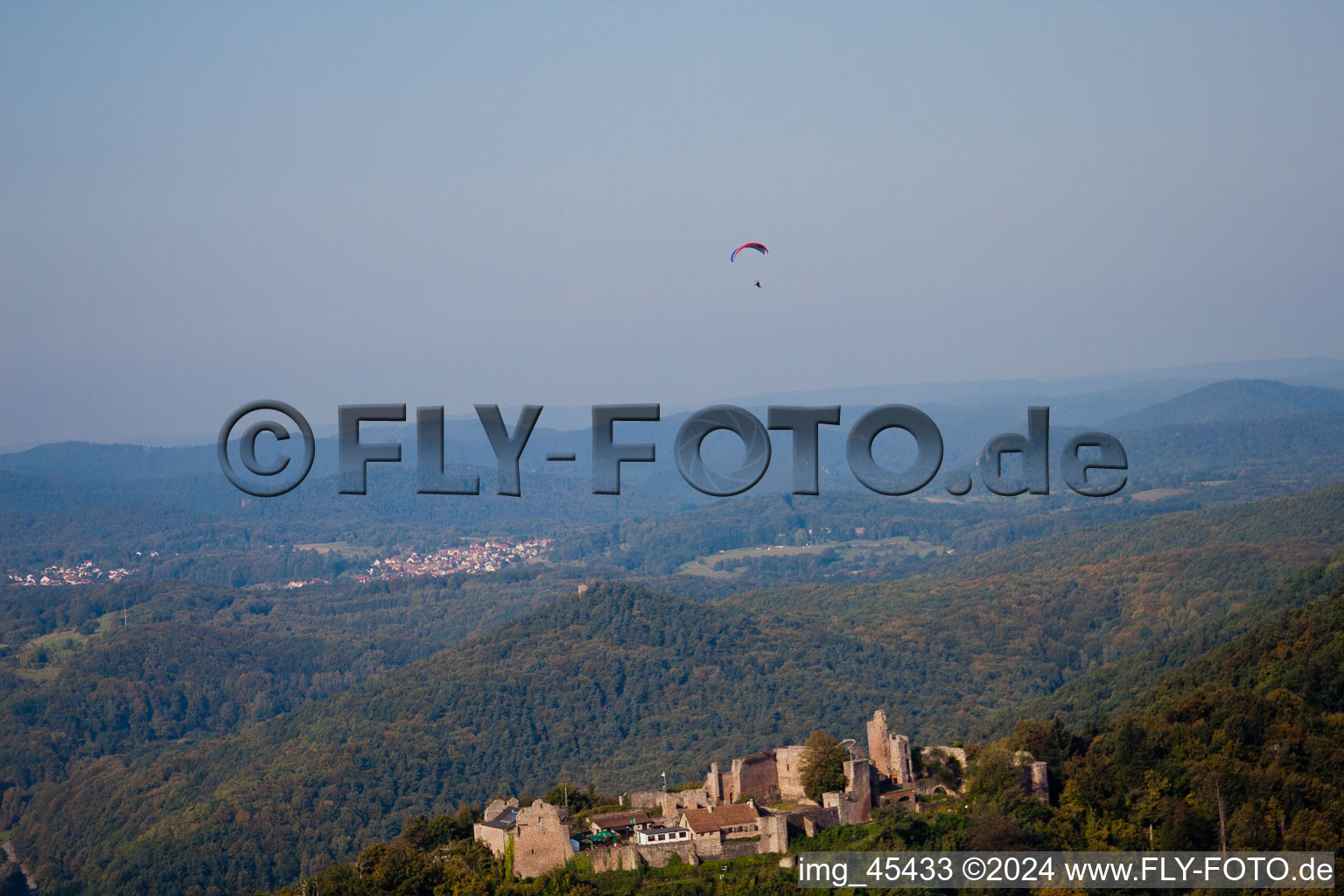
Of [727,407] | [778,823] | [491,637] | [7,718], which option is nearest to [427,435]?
[727,407]

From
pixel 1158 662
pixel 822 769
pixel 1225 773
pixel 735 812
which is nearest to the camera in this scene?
pixel 735 812

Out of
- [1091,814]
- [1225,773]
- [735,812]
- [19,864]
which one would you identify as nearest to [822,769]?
[735,812]

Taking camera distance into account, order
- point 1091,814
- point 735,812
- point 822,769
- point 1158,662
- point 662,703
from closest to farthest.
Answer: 1. point 735,812
2. point 1091,814
3. point 822,769
4. point 1158,662
5. point 662,703

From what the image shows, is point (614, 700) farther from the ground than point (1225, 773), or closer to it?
closer to it

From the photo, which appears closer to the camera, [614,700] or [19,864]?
[19,864]

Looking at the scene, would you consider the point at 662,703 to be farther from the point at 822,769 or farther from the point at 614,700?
the point at 822,769

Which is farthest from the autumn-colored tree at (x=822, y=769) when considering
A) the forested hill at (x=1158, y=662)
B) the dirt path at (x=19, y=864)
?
the dirt path at (x=19, y=864)
